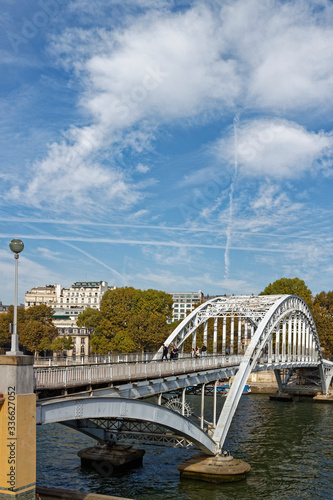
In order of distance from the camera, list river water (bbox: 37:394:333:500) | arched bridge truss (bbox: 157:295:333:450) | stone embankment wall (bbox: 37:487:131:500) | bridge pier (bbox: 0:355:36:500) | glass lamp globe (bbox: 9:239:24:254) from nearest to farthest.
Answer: bridge pier (bbox: 0:355:36:500), glass lamp globe (bbox: 9:239:24:254), stone embankment wall (bbox: 37:487:131:500), river water (bbox: 37:394:333:500), arched bridge truss (bbox: 157:295:333:450)

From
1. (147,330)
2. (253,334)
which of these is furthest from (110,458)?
(147,330)

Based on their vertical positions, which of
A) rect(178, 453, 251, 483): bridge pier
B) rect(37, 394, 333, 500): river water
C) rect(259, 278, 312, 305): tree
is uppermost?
rect(259, 278, 312, 305): tree

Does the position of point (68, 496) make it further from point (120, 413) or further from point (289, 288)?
point (289, 288)

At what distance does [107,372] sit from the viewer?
923 inches

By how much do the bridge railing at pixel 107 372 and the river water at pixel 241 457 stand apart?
6524 millimetres

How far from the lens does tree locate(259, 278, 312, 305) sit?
102m

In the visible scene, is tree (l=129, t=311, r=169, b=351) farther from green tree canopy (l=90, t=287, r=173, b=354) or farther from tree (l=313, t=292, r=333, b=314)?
tree (l=313, t=292, r=333, b=314)

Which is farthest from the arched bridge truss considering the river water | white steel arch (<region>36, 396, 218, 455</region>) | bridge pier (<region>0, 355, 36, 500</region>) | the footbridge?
bridge pier (<region>0, 355, 36, 500</region>)

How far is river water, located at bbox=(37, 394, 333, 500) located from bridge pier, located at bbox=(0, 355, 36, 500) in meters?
14.6

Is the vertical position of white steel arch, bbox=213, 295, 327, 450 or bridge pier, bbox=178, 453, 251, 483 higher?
white steel arch, bbox=213, 295, 327, 450

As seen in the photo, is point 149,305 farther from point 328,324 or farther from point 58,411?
point 58,411

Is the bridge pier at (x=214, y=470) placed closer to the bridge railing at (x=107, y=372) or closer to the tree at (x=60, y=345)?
the bridge railing at (x=107, y=372)

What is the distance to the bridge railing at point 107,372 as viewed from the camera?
63.0 ft

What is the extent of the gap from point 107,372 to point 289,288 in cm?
8262
